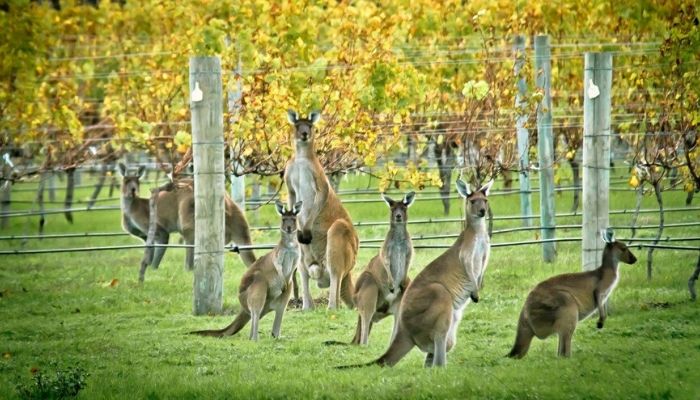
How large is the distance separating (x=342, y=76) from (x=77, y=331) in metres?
6.76

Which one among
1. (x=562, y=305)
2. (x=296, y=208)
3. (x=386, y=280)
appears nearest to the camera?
(x=562, y=305)

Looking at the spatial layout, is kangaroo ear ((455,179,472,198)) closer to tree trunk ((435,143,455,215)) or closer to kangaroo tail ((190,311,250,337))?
kangaroo tail ((190,311,250,337))

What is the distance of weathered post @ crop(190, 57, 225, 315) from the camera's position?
14508mm

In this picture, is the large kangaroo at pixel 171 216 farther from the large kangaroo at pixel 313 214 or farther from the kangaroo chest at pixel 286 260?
the kangaroo chest at pixel 286 260

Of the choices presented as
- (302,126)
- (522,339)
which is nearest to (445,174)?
(302,126)

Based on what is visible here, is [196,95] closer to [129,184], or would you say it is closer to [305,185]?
[305,185]

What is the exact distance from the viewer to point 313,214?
15.7m

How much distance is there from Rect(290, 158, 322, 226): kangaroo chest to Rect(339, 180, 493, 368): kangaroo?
3.61 m

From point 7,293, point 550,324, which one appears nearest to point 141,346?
point 550,324

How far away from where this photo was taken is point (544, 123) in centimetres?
1750

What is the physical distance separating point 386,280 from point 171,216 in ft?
26.4

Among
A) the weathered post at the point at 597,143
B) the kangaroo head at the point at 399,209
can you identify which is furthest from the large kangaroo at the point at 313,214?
the weathered post at the point at 597,143

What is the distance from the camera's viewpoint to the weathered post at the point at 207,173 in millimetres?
14508

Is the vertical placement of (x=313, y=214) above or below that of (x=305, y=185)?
below
